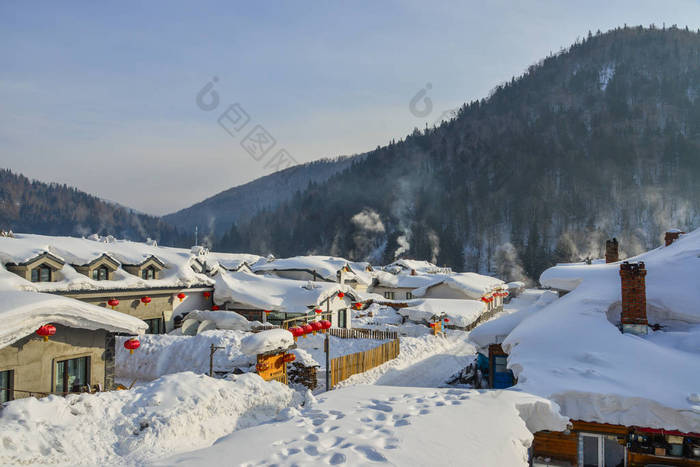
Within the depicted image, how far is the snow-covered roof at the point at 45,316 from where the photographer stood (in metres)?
11.5

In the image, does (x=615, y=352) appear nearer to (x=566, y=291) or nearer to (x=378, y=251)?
(x=566, y=291)

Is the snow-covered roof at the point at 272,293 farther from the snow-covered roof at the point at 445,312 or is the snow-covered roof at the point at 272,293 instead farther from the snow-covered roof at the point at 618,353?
the snow-covered roof at the point at 618,353

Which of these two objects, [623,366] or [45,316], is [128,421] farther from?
[623,366]

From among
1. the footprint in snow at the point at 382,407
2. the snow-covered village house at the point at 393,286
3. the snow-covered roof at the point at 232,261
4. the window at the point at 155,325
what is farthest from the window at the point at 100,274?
the snow-covered village house at the point at 393,286

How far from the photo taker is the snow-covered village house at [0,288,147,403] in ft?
39.1

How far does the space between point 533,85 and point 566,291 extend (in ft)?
585

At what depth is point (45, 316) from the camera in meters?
12.4

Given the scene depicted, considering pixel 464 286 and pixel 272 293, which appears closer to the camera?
pixel 272 293

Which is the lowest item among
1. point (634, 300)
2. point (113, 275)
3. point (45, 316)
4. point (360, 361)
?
point (360, 361)

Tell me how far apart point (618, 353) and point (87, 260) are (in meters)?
24.8

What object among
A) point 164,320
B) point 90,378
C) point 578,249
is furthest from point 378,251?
point 90,378

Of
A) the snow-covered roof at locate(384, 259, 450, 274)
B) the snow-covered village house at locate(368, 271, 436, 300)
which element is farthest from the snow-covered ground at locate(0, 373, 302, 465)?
the snow-covered roof at locate(384, 259, 450, 274)

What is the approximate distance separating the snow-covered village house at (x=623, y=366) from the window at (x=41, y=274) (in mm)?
21669

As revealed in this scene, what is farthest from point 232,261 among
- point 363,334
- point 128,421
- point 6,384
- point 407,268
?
point 407,268
